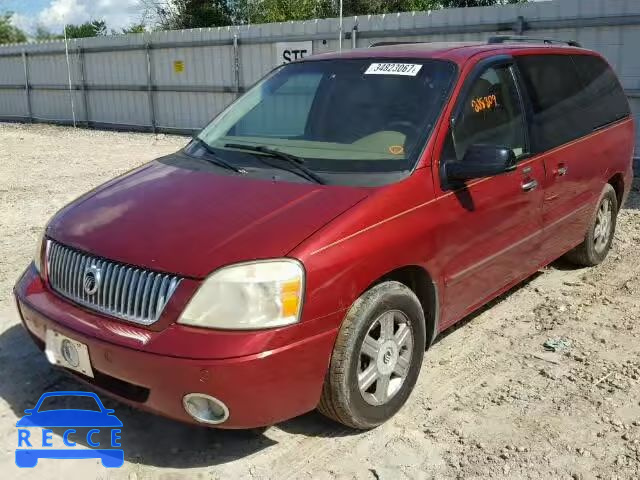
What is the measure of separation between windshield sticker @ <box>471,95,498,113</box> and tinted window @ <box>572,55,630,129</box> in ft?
4.56

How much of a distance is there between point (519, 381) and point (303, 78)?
2.33 m

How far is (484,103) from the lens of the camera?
3.89 meters

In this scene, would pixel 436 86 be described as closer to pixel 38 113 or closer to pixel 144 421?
pixel 144 421

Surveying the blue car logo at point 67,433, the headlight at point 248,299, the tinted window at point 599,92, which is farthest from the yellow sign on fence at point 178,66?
the headlight at point 248,299

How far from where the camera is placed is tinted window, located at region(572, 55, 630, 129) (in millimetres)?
5141

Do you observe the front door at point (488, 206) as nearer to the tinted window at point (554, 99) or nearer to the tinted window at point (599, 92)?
the tinted window at point (554, 99)

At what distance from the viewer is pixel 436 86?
3705 millimetres

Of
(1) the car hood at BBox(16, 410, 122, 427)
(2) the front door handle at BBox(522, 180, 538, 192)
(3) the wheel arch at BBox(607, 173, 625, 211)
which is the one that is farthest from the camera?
(3) the wheel arch at BBox(607, 173, 625, 211)

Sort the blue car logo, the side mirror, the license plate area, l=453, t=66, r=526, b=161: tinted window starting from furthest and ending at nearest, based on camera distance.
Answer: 1. l=453, t=66, r=526, b=161: tinted window
2. the side mirror
3. the blue car logo
4. the license plate area

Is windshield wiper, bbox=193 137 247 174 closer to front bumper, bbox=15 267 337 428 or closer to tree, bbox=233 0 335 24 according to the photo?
front bumper, bbox=15 267 337 428

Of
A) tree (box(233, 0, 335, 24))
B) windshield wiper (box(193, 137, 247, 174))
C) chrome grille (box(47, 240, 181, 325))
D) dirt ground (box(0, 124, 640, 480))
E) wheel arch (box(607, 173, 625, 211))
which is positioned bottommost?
dirt ground (box(0, 124, 640, 480))

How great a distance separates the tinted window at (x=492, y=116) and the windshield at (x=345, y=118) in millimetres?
186

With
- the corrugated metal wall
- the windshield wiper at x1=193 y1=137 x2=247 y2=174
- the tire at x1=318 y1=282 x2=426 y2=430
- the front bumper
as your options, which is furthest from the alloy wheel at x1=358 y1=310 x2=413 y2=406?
the corrugated metal wall

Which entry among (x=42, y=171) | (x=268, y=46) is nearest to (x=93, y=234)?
(x=42, y=171)
